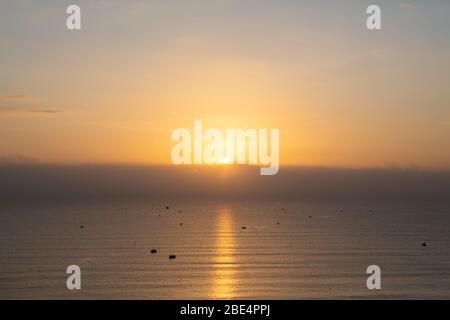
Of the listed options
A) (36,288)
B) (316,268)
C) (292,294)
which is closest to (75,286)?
(36,288)

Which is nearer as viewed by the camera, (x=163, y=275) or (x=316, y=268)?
(x=163, y=275)

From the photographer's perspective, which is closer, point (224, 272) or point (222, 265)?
point (224, 272)

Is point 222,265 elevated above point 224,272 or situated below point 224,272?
above

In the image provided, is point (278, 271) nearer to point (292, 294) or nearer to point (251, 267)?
point (251, 267)

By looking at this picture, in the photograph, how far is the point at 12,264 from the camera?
126 metres

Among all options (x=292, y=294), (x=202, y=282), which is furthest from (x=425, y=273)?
(x=202, y=282)

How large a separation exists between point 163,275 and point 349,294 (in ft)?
120

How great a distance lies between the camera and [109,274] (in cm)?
11462
